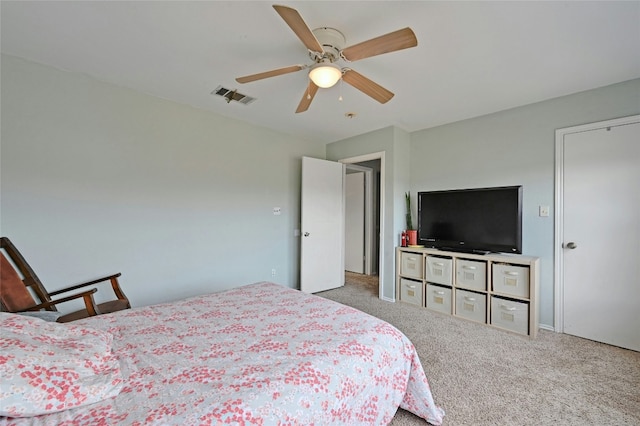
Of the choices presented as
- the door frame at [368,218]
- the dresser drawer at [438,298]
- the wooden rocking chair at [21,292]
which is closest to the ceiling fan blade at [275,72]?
the wooden rocking chair at [21,292]

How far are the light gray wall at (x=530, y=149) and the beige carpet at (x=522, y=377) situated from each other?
0.62 meters

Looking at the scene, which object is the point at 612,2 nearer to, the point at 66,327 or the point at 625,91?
the point at 625,91

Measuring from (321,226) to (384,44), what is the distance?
9.38ft

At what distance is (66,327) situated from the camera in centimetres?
125

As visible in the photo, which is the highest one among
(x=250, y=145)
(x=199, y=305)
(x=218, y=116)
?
(x=218, y=116)

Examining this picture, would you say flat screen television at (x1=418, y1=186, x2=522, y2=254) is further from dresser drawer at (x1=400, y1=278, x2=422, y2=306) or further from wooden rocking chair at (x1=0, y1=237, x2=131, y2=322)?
wooden rocking chair at (x1=0, y1=237, x2=131, y2=322)

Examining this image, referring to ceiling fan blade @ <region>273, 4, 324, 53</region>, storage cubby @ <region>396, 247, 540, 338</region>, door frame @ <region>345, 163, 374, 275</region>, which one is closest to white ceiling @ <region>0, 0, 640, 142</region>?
ceiling fan blade @ <region>273, 4, 324, 53</region>

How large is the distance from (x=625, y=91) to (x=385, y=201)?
2476mm

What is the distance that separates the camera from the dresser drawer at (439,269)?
3.19 m

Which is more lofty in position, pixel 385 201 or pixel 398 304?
pixel 385 201

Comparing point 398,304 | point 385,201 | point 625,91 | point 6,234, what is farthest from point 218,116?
point 625,91

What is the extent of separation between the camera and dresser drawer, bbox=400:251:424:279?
11.4ft

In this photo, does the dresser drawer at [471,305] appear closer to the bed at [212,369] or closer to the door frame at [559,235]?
the door frame at [559,235]

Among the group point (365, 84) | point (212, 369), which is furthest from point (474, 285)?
point (212, 369)
